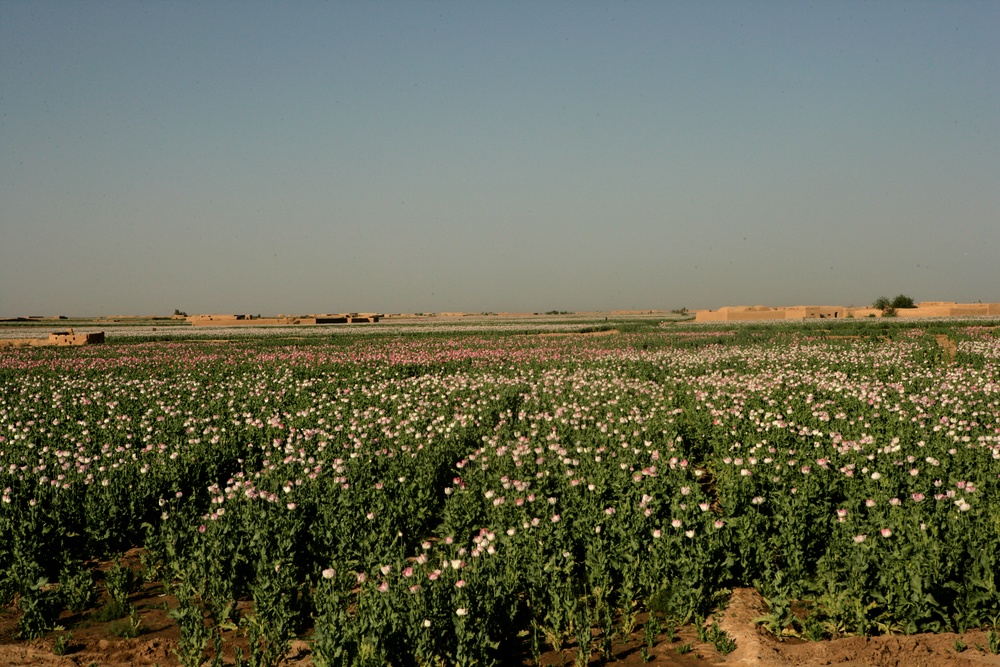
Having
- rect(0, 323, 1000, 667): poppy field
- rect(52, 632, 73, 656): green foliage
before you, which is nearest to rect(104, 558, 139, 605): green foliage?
rect(0, 323, 1000, 667): poppy field

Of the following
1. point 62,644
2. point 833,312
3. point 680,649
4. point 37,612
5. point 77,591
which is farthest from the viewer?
point 833,312

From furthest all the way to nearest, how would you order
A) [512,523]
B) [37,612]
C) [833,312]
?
[833,312], [512,523], [37,612]

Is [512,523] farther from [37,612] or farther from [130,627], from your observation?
[37,612]

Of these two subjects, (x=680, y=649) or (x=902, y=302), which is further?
(x=902, y=302)

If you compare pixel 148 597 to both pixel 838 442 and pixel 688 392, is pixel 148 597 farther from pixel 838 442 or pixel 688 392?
pixel 688 392

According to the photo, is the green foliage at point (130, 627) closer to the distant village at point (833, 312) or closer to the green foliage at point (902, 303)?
the distant village at point (833, 312)

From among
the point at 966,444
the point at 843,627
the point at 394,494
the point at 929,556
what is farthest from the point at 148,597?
the point at 966,444

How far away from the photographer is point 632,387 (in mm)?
13297

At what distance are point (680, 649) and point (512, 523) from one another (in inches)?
81.6

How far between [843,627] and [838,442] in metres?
3.41

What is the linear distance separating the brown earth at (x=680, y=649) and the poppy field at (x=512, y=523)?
0.12 metres

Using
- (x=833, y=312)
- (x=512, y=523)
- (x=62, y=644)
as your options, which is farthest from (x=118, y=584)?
(x=833, y=312)

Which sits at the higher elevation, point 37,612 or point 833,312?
point 833,312

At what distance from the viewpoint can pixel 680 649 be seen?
4602 mm
